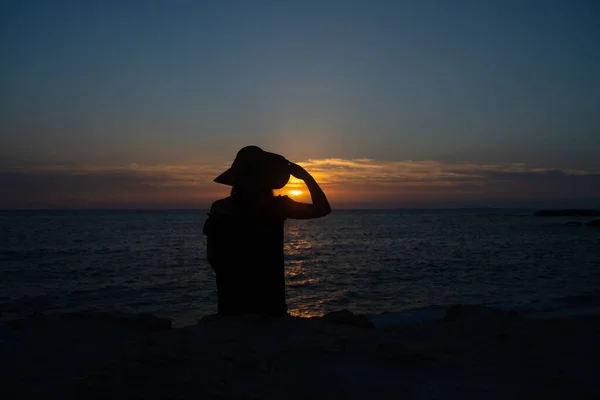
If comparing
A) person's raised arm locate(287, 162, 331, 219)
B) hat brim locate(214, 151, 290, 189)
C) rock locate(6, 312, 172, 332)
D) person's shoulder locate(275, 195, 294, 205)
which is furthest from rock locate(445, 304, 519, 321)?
rock locate(6, 312, 172, 332)

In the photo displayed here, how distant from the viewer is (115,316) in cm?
529

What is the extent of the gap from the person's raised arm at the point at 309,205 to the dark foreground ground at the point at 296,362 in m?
1.02

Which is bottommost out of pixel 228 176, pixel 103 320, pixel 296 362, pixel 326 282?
pixel 326 282

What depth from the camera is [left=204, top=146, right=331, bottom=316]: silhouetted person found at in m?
4.34

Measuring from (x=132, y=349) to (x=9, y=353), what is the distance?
1.54 meters

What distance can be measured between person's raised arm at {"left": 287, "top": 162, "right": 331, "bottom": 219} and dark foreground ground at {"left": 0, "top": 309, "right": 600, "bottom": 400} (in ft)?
3.34

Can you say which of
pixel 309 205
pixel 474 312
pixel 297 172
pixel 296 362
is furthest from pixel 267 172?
pixel 474 312

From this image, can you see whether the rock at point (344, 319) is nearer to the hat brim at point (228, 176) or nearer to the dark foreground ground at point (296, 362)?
the dark foreground ground at point (296, 362)

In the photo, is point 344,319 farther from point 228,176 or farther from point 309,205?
point 228,176

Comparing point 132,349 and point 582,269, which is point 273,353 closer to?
point 132,349

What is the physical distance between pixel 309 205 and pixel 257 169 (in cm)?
61

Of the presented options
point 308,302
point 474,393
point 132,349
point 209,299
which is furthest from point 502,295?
point 132,349

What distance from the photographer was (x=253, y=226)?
438 cm

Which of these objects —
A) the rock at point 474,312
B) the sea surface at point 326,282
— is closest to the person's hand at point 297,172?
the rock at point 474,312
